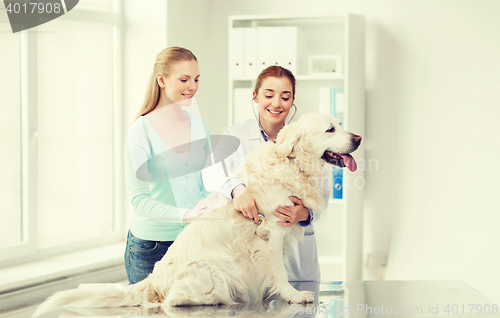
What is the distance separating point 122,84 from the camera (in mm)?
3133

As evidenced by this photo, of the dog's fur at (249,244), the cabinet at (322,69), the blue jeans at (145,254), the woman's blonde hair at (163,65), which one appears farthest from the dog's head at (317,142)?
the cabinet at (322,69)

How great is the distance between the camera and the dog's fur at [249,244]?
124cm

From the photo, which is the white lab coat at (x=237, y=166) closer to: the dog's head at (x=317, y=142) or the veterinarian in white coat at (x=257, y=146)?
the veterinarian in white coat at (x=257, y=146)

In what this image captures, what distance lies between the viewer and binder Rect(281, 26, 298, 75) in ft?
9.46

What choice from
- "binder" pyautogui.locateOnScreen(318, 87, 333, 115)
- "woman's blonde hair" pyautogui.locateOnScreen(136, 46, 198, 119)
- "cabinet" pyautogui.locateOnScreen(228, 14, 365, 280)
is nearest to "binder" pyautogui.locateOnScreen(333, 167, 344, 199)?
"cabinet" pyautogui.locateOnScreen(228, 14, 365, 280)

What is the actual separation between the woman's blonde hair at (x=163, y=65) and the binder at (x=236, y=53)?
4.93 feet

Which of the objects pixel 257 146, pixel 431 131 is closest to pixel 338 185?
pixel 431 131

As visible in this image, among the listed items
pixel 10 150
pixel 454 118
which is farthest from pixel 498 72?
pixel 10 150

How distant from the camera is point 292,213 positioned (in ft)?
4.26

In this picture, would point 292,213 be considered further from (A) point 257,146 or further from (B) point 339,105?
(B) point 339,105

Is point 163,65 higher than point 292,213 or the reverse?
higher

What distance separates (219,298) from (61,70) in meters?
2.28

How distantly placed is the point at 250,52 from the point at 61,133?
4.85ft

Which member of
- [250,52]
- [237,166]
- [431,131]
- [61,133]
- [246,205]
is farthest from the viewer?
[431,131]
